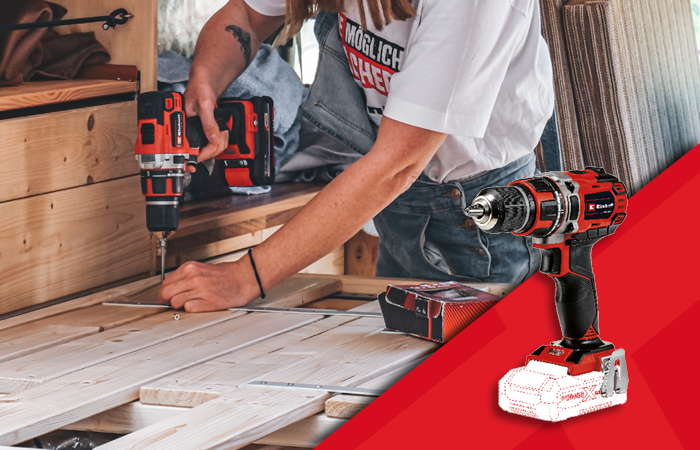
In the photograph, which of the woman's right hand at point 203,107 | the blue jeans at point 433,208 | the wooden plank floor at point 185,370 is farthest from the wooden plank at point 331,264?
the wooden plank floor at point 185,370

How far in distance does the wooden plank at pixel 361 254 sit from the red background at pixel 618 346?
186 cm

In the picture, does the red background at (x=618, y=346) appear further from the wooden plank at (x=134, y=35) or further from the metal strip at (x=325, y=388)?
the wooden plank at (x=134, y=35)

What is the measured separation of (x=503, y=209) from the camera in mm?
663

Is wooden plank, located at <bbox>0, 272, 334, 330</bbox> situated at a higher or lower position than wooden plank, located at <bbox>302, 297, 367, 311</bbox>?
higher

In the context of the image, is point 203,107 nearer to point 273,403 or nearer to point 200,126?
point 200,126

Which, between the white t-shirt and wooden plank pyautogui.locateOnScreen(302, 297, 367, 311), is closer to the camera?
the white t-shirt

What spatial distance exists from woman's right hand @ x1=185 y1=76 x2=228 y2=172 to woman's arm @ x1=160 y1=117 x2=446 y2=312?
402 millimetres

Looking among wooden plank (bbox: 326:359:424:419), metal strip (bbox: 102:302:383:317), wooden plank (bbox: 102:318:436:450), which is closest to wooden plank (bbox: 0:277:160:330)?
metal strip (bbox: 102:302:383:317)

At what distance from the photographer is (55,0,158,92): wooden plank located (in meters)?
1.83

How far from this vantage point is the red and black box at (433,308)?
3.80 feet

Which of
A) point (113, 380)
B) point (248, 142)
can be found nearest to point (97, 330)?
point (113, 380)

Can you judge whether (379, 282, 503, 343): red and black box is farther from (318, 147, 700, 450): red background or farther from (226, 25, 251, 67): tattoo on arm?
(226, 25, 251, 67): tattoo on arm

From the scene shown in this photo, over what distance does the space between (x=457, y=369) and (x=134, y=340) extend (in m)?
0.65

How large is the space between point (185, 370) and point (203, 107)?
32.6 inches
